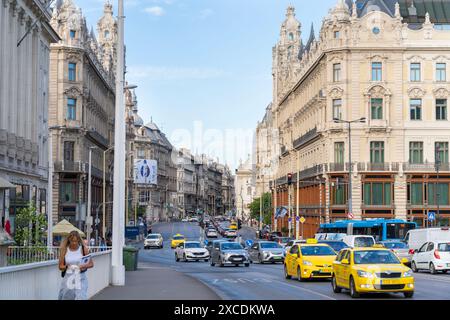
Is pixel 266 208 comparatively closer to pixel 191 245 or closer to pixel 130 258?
pixel 191 245

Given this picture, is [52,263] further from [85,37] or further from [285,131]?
[285,131]

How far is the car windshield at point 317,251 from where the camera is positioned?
1288 inches

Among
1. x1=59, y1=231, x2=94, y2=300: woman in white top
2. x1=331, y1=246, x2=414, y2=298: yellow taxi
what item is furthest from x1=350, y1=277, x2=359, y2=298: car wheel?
x1=59, y1=231, x2=94, y2=300: woman in white top

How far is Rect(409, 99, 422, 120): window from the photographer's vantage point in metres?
78.7

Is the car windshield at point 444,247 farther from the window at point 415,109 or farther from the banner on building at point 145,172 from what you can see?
the banner on building at point 145,172

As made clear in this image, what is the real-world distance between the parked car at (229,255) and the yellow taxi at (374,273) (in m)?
23.3

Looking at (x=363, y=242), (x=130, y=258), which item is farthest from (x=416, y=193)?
(x=130, y=258)

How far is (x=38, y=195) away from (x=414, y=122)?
37016 mm

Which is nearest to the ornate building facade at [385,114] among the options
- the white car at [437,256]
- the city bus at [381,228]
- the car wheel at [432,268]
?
the city bus at [381,228]

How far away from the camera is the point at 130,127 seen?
153 meters

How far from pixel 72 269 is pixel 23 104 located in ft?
123

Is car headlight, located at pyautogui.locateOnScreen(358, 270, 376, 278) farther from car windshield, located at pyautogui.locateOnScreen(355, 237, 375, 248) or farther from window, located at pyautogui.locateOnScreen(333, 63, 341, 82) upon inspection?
window, located at pyautogui.locateOnScreen(333, 63, 341, 82)

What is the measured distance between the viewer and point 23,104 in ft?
169

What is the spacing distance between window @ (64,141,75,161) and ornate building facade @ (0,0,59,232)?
18787mm
